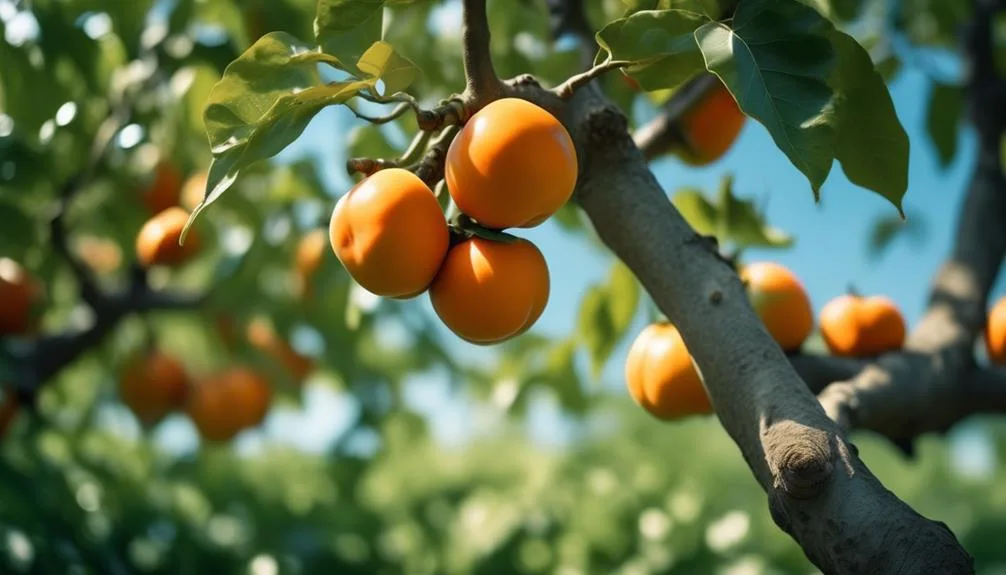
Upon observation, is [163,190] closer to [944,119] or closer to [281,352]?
[281,352]

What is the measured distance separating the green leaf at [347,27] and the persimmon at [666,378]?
1.64 feet

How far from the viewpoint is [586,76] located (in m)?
1.10

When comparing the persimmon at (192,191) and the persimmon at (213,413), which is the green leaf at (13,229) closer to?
the persimmon at (192,191)

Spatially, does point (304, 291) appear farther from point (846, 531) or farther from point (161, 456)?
point (846, 531)

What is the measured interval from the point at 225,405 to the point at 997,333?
1.84 m

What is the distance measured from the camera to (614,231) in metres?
1.19

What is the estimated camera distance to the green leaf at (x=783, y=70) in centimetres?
95

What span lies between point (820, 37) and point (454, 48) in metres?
1.59

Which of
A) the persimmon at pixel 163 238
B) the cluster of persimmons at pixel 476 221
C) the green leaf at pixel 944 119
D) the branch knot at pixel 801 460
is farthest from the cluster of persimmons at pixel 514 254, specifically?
the green leaf at pixel 944 119

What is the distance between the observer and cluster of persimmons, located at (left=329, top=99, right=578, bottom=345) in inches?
40.3

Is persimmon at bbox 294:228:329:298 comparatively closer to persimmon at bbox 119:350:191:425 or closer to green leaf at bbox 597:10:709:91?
persimmon at bbox 119:350:191:425

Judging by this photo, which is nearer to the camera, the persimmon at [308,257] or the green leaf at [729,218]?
the green leaf at [729,218]

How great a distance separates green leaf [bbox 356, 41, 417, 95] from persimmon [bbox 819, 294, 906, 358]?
837 mm

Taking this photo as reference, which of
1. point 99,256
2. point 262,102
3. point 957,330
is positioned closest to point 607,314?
point 957,330
